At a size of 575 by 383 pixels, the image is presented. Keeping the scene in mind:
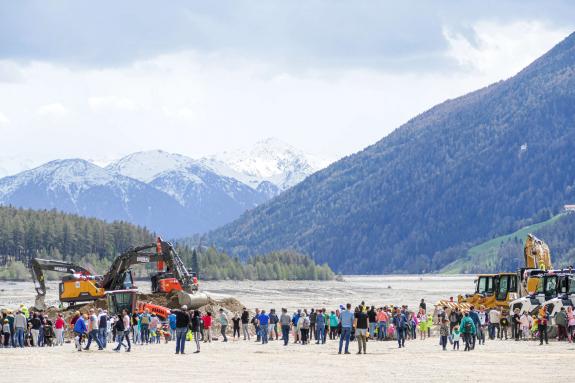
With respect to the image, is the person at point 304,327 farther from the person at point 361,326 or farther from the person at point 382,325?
the person at point 361,326

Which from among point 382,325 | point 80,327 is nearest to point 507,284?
point 382,325

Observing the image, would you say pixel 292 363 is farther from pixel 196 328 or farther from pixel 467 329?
pixel 467 329

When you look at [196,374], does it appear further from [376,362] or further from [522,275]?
[522,275]

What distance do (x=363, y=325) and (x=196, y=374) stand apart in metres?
10.3

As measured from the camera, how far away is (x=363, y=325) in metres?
47.4

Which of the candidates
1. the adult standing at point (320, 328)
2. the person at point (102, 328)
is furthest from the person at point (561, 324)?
the person at point (102, 328)

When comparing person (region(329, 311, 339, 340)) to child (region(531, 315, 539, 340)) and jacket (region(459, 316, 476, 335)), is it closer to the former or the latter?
jacket (region(459, 316, 476, 335))

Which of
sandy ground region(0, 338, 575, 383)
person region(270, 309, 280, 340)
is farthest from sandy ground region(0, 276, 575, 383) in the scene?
person region(270, 309, 280, 340)

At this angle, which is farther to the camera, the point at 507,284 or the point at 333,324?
the point at 507,284

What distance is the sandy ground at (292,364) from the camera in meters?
37.8

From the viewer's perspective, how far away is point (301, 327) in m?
55.2

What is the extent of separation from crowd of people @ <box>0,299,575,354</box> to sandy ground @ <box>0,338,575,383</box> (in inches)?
36.3

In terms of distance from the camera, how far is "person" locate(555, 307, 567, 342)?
5359 cm

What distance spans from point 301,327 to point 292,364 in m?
12.3
